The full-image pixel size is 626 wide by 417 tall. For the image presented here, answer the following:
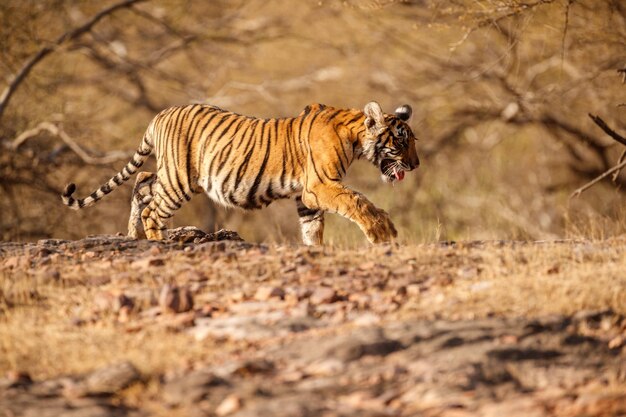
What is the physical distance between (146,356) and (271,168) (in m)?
4.25

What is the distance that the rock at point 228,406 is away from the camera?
4.74 m

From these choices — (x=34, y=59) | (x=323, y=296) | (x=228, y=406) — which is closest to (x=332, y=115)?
(x=323, y=296)

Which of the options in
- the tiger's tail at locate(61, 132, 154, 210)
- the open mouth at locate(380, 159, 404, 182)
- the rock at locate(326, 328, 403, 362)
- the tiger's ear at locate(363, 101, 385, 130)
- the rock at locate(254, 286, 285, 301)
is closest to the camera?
the rock at locate(326, 328, 403, 362)

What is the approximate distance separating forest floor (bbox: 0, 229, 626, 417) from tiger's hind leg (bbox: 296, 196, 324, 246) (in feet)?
6.28

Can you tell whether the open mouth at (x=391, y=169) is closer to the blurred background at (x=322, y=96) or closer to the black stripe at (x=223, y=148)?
the black stripe at (x=223, y=148)

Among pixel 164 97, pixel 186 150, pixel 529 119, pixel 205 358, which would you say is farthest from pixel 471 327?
pixel 164 97

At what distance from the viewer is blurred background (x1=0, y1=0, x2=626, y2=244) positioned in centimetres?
1823

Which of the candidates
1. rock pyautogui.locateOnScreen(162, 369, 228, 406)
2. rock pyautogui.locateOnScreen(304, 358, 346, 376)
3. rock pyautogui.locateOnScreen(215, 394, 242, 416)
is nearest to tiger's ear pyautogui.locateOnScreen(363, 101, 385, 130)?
rock pyautogui.locateOnScreen(304, 358, 346, 376)

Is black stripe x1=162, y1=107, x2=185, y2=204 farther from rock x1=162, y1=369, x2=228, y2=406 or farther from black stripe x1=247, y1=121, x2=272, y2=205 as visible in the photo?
rock x1=162, y1=369, x2=228, y2=406

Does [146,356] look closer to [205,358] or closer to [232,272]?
[205,358]

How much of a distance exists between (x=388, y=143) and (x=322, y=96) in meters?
12.5

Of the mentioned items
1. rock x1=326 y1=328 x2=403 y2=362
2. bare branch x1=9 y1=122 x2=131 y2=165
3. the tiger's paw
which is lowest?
rock x1=326 y1=328 x2=403 y2=362

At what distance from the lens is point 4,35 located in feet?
62.9

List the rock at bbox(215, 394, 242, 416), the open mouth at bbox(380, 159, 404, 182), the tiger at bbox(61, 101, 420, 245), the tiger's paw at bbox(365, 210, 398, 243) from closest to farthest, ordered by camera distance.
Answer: the rock at bbox(215, 394, 242, 416) < the tiger's paw at bbox(365, 210, 398, 243) < the tiger at bbox(61, 101, 420, 245) < the open mouth at bbox(380, 159, 404, 182)
